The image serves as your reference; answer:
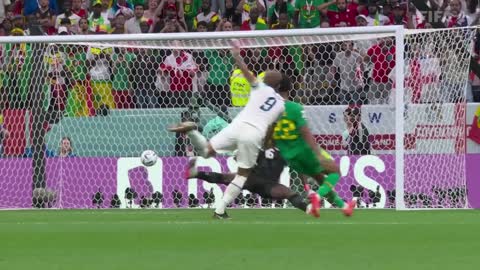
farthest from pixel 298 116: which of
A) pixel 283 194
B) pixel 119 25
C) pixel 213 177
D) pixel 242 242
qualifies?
pixel 119 25

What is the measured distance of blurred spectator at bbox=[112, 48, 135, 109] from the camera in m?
19.7

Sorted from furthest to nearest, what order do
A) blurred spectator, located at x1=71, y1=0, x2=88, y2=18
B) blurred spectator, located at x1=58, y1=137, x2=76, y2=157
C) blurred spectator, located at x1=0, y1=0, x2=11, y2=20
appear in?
blurred spectator, located at x1=0, y1=0, x2=11, y2=20 → blurred spectator, located at x1=71, y1=0, x2=88, y2=18 → blurred spectator, located at x1=58, y1=137, x2=76, y2=157

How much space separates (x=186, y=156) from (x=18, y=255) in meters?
9.61

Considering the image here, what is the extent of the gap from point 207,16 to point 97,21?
2119 mm

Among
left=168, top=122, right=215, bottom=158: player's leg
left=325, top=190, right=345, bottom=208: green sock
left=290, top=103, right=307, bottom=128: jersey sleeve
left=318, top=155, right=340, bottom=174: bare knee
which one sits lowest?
left=325, top=190, right=345, bottom=208: green sock

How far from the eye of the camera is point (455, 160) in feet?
61.3

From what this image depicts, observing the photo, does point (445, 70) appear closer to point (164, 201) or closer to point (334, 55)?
point (334, 55)

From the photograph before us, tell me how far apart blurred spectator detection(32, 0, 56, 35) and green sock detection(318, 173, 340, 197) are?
11.1m

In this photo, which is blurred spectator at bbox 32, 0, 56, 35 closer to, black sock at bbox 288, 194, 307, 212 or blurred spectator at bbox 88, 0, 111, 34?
blurred spectator at bbox 88, 0, 111, 34

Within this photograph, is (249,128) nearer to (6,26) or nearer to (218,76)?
(218,76)

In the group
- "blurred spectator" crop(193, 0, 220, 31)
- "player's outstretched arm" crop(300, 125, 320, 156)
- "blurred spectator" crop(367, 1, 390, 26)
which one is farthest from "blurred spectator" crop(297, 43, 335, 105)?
"player's outstretched arm" crop(300, 125, 320, 156)

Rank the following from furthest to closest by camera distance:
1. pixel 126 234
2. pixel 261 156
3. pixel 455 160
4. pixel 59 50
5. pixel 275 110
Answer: pixel 59 50, pixel 455 160, pixel 261 156, pixel 275 110, pixel 126 234

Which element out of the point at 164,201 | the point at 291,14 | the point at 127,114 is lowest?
the point at 164,201

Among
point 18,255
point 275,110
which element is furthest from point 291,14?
point 18,255
